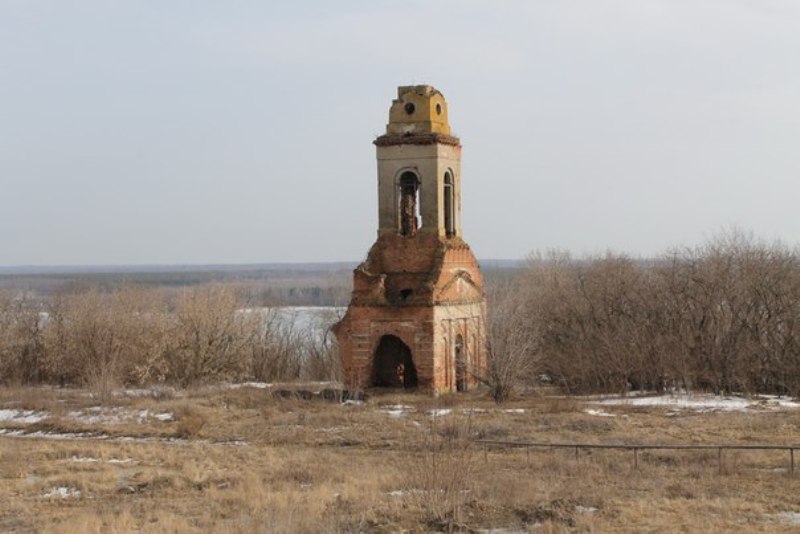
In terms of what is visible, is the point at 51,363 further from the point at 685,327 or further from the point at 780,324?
the point at 780,324

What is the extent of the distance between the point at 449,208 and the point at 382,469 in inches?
541

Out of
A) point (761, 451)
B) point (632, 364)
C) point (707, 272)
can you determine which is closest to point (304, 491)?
point (761, 451)

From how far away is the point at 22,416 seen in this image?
2589cm

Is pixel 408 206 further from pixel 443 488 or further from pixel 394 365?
pixel 443 488

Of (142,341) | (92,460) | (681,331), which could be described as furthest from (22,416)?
(681,331)

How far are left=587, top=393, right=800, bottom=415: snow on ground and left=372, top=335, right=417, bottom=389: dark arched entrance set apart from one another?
587 cm

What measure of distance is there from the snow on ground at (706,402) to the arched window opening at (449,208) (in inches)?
274

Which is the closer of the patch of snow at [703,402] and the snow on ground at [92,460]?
the snow on ground at [92,460]

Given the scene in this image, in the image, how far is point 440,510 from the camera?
11.9 meters

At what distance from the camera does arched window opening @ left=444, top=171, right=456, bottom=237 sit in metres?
28.6

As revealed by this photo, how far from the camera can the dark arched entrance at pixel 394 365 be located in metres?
28.2

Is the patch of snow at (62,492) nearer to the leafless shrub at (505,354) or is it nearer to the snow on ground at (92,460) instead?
the snow on ground at (92,460)

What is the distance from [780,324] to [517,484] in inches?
758

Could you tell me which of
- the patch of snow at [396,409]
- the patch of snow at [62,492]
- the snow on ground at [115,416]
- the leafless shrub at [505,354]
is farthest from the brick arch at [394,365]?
the patch of snow at [62,492]
